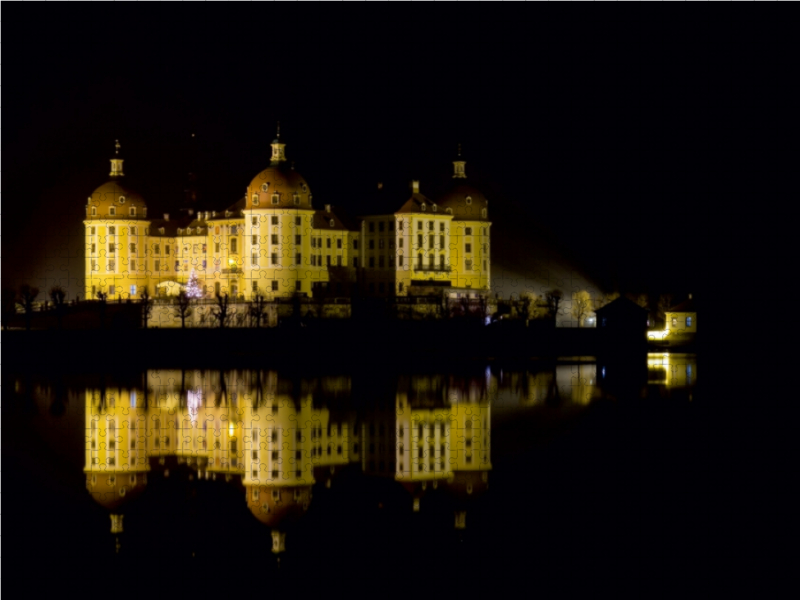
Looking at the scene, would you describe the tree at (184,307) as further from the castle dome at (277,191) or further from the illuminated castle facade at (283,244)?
the castle dome at (277,191)

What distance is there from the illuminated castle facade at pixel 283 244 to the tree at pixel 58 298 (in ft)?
19.9

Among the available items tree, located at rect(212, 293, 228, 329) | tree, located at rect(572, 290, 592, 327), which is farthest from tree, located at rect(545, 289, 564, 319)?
tree, located at rect(212, 293, 228, 329)

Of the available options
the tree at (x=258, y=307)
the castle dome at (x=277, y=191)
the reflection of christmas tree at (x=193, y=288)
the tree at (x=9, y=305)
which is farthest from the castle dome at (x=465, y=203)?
the tree at (x=9, y=305)

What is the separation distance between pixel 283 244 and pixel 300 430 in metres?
42.0

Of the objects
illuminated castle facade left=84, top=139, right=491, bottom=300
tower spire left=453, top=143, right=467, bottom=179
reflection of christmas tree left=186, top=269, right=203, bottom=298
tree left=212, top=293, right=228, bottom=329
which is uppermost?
tower spire left=453, top=143, right=467, bottom=179

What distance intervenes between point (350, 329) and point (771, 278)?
19.4m

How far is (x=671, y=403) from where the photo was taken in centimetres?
2755

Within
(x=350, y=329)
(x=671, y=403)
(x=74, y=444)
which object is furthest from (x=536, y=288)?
(x=74, y=444)

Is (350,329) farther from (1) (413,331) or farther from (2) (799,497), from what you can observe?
(2) (799,497)

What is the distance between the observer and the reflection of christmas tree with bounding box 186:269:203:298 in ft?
213

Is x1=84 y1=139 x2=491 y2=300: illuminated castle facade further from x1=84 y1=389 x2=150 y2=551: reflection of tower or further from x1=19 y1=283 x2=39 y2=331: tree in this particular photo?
x1=84 y1=389 x2=150 y2=551: reflection of tower

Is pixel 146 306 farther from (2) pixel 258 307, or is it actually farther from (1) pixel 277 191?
(1) pixel 277 191

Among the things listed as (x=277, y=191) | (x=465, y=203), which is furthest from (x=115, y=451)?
(x=465, y=203)

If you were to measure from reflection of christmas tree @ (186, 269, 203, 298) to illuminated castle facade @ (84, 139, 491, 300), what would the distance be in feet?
1.32
